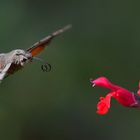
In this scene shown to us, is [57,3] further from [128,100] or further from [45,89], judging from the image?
[128,100]

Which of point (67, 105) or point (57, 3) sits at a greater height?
point (57, 3)

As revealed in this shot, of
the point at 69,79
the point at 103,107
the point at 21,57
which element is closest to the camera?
the point at 103,107

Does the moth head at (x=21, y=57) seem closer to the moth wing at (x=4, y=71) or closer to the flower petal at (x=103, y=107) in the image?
the moth wing at (x=4, y=71)

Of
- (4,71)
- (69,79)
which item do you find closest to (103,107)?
(4,71)

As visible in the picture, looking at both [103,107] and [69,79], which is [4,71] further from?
[69,79]

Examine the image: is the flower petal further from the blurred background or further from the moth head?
the blurred background

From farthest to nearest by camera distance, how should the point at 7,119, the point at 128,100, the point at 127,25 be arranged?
the point at 127,25 < the point at 7,119 < the point at 128,100

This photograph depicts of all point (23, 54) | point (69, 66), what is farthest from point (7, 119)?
point (23, 54)

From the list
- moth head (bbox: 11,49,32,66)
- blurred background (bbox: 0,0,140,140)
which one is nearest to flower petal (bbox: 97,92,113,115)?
moth head (bbox: 11,49,32,66)

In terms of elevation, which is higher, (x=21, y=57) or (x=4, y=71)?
(x=21, y=57)
